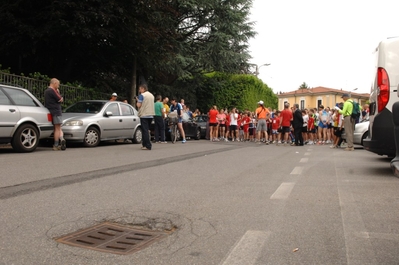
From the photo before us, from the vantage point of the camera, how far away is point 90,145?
46.1 ft

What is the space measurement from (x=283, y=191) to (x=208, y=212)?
1.72m

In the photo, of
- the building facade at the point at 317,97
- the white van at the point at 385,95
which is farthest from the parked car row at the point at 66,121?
the building facade at the point at 317,97

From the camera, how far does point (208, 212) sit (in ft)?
16.0

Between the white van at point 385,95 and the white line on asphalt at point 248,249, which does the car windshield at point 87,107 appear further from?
the white line on asphalt at point 248,249

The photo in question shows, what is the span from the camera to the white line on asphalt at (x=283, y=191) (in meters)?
5.78

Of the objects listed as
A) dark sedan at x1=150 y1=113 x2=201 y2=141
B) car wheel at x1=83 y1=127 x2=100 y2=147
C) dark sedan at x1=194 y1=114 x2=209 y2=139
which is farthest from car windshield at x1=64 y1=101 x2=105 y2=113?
dark sedan at x1=194 y1=114 x2=209 y2=139

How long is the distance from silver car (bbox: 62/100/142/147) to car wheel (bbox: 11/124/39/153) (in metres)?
1.98

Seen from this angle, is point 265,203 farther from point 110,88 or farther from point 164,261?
point 110,88

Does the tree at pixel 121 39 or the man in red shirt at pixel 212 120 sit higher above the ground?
the tree at pixel 121 39

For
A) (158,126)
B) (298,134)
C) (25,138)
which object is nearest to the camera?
(25,138)

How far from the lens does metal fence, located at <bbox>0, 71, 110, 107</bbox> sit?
14.8 m

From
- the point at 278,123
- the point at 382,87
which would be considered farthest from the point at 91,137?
the point at 278,123

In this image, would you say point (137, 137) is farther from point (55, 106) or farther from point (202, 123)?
point (202, 123)

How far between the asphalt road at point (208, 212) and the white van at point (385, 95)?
2.03 feet
